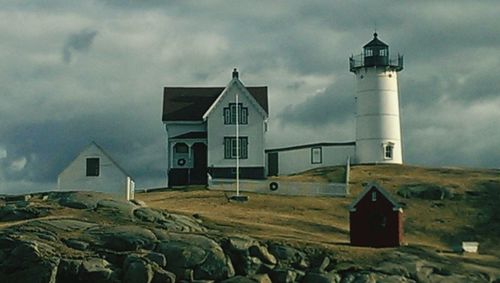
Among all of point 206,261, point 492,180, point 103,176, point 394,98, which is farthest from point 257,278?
point 394,98

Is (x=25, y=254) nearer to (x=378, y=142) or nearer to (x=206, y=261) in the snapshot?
(x=206, y=261)

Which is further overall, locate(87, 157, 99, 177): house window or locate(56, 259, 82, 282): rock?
locate(87, 157, 99, 177): house window

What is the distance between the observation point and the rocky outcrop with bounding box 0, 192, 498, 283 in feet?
166

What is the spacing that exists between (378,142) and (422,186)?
535 inches

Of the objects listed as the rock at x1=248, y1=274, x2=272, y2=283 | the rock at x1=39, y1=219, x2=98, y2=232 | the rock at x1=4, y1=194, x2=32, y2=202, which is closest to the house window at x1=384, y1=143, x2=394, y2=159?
the rock at x1=4, y1=194, x2=32, y2=202

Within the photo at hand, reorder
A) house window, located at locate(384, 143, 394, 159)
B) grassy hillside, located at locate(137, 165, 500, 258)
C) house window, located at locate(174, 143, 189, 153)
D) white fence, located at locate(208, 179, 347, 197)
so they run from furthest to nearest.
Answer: house window, located at locate(384, 143, 394, 159) < house window, located at locate(174, 143, 189, 153) < white fence, located at locate(208, 179, 347, 197) < grassy hillside, located at locate(137, 165, 500, 258)

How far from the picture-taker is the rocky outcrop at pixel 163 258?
50.5 metres

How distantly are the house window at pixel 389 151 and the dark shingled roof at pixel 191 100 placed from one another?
12.7m

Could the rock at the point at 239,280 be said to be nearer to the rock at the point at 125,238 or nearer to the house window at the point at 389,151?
the rock at the point at 125,238

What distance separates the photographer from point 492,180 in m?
90.4

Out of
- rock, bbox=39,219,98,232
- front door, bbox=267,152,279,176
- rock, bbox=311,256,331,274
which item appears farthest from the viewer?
front door, bbox=267,152,279,176

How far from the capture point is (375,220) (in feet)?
208

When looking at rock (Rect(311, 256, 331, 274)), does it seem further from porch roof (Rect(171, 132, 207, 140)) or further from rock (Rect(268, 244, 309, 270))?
porch roof (Rect(171, 132, 207, 140))

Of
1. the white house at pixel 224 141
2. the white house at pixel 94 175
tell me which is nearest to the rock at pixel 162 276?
the white house at pixel 94 175
